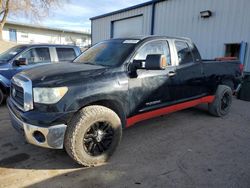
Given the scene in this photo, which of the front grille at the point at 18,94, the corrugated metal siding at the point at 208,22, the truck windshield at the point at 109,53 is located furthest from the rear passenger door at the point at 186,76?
the corrugated metal siding at the point at 208,22

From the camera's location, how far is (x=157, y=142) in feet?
12.5

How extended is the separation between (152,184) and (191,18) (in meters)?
9.15

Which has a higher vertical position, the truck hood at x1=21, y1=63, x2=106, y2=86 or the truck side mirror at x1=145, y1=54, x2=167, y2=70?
the truck side mirror at x1=145, y1=54, x2=167, y2=70

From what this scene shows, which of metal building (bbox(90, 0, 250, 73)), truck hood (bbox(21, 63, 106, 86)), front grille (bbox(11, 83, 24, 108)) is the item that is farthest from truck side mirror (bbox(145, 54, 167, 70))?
metal building (bbox(90, 0, 250, 73))

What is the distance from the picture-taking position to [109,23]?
50.0ft

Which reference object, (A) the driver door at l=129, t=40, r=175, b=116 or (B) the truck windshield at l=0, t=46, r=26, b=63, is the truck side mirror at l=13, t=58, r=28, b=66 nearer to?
(B) the truck windshield at l=0, t=46, r=26, b=63

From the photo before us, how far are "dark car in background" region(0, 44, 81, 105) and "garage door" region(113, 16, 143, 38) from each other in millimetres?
6752

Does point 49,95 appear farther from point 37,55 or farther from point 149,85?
point 37,55

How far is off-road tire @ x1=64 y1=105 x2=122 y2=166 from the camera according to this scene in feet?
8.82

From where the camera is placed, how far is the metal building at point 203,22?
26.6 feet

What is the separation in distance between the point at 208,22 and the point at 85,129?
8.51 m

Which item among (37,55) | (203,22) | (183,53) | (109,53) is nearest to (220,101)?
(183,53)

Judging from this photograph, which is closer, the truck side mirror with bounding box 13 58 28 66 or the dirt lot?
the dirt lot

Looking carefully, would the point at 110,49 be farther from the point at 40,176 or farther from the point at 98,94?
the point at 40,176
